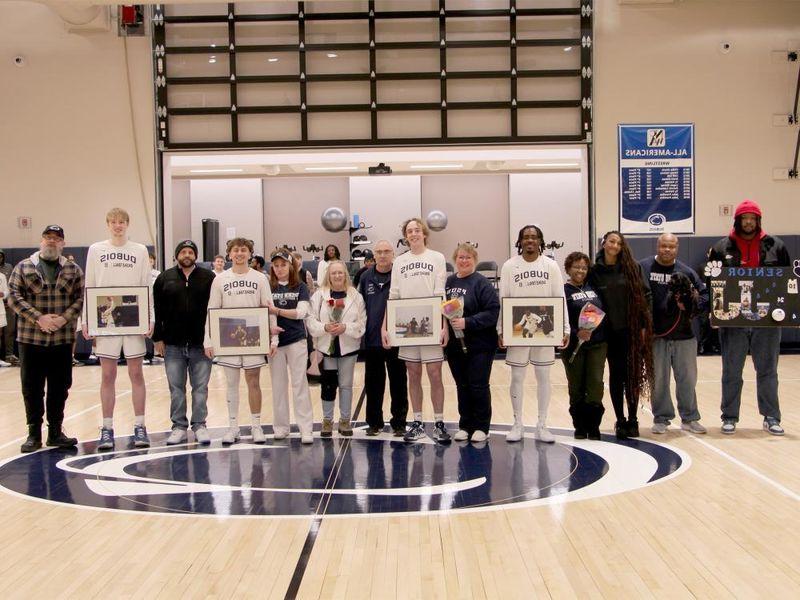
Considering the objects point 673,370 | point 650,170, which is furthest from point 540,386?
point 650,170

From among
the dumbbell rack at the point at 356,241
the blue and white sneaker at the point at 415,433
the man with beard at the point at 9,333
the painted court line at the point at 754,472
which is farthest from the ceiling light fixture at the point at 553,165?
the blue and white sneaker at the point at 415,433

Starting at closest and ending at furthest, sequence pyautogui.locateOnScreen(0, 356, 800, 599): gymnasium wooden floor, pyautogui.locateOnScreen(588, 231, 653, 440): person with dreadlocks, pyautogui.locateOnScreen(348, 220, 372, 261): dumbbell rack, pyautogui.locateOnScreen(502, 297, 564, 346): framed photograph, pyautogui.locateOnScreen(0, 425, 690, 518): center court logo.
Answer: pyautogui.locateOnScreen(0, 356, 800, 599): gymnasium wooden floor, pyautogui.locateOnScreen(0, 425, 690, 518): center court logo, pyautogui.locateOnScreen(502, 297, 564, 346): framed photograph, pyautogui.locateOnScreen(588, 231, 653, 440): person with dreadlocks, pyautogui.locateOnScreen(348, 220, 372, 261): dumbbell rack

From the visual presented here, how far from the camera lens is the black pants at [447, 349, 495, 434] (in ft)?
20.6

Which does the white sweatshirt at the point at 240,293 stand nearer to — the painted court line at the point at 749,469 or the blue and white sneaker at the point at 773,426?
the painted court line at the point at 749,469

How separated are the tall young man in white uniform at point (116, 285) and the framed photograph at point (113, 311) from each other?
5 cm

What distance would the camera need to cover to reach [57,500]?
491 cm

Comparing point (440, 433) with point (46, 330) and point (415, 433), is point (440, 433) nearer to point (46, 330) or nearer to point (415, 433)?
point (415, 433)

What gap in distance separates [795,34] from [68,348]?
36.3 ft

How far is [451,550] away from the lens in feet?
12.9

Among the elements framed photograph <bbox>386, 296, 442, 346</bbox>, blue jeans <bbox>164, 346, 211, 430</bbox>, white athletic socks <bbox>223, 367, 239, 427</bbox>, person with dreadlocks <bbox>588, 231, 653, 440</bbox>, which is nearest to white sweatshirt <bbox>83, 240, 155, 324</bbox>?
blue jeans <bbox>164, 346, 211, 430</bbox>

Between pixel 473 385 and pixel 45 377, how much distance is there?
3171 millimetres

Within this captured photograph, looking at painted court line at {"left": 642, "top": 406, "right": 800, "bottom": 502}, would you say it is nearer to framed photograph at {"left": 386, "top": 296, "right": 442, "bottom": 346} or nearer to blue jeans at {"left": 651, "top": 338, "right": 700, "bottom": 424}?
blue jeans at {"left": 651, "top": 338, "right": 700, "bottom": 424}

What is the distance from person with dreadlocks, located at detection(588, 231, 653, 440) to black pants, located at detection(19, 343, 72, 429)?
3997mm

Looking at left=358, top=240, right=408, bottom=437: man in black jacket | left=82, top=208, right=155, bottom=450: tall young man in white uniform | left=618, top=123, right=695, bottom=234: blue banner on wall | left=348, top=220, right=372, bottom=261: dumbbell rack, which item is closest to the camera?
left=82, top=208, right=155, bottom=450: tall young man in white uniform
